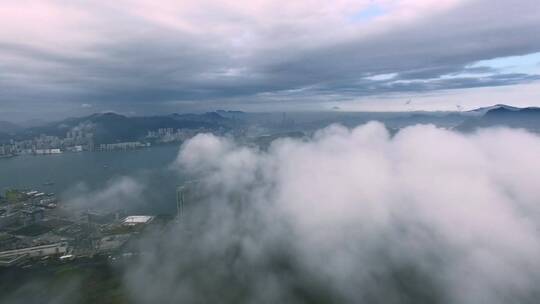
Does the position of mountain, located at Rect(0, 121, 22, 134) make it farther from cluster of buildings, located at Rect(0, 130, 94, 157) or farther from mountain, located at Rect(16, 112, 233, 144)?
cluster of buildings, located at Rect(0, 130, 94, 157)

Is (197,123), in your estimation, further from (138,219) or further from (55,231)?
(55,231)

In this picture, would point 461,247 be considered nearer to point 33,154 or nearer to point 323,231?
point 323,231

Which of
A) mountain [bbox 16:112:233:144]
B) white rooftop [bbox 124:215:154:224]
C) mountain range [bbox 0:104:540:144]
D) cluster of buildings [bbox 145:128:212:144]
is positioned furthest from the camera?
mountain [bbox 16:112:233:144]

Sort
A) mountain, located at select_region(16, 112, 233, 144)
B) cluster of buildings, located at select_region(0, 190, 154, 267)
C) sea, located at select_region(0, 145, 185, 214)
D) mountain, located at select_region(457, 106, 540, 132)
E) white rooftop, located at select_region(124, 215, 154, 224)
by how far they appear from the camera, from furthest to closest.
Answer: mountain, located at select_region(16, 112, 233, 144) → mountain, located at select_region(457, 106, 540, 132) → sea, located at select_region(0, 145, 185, 214) → white rooftop, located at select_region(124, 215, 154, 224) → cluster of buildings, located at select_region(0, 190, 154, 267)

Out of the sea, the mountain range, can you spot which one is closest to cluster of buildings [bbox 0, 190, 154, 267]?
the sea

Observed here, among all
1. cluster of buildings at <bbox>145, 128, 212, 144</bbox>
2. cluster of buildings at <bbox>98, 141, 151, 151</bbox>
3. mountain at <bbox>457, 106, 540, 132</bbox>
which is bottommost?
cluster of buildings at <bbox>98, 141, 151, 151</bbox>
